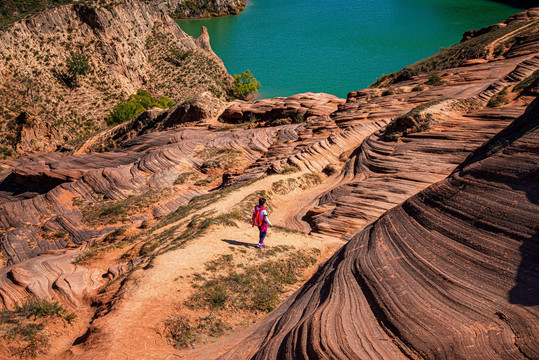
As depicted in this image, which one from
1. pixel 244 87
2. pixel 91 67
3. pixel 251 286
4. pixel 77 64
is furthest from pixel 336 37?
pixel 251 286

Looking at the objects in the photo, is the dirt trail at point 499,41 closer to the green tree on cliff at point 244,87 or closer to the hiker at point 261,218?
the hiker at point 261,218

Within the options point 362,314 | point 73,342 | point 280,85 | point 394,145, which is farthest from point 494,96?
point 280,85

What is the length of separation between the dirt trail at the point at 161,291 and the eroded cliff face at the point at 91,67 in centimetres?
5476

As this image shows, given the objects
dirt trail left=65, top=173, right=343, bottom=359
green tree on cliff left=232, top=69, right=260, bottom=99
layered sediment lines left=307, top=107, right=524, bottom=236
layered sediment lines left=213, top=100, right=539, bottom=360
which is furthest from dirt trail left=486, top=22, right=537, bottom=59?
green tree on cliff left=232, top=69, right=260, bottom=99

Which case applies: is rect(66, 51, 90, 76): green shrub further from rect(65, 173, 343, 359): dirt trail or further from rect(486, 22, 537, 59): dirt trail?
rect(486, 22, 537, 59): dirt trail

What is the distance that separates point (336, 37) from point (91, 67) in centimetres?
7875

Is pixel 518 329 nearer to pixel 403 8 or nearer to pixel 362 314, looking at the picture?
pixel 362 314

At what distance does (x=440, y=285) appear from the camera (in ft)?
22.1

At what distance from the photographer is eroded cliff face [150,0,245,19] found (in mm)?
130625

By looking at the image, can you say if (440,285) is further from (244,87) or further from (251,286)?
(244,87)

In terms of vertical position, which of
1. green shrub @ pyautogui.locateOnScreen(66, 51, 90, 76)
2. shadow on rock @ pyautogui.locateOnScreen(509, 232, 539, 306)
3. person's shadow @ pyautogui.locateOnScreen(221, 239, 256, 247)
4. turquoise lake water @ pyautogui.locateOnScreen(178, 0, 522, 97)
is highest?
turquoise lake water @ pyautogui.locateOnScreen(178, 0, 522, 97)

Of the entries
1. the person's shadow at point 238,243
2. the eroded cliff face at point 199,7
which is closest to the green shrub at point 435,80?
the person's shadow at point 238,243

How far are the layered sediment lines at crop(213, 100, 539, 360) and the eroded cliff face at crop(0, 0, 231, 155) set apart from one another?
200 feet

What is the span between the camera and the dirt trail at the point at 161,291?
27.3 feet
